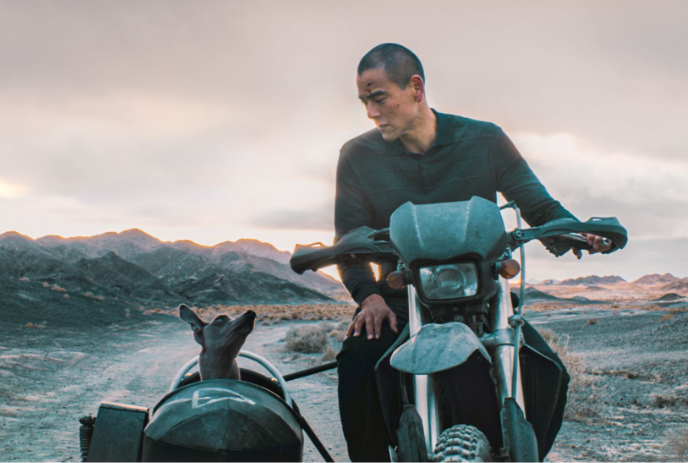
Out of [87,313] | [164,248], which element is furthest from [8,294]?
[164,248]

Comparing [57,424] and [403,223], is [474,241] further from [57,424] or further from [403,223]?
[57,424]

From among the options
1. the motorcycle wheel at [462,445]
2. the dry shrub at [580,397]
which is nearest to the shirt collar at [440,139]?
the motorcycle wheel at [462,445]

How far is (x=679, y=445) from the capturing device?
14.8 ft

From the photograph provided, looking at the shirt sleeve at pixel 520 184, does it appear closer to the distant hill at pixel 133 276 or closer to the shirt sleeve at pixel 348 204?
the shirt sleeve at pixel 348 204

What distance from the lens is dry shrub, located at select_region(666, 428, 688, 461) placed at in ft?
14.5

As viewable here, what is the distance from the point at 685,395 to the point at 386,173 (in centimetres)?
637

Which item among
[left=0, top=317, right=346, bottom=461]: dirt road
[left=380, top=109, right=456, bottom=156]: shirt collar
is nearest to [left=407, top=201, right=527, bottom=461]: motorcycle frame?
[left=380, top=109, right=456, bottom=156]: shirt collar

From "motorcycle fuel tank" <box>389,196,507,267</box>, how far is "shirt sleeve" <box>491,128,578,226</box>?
0.92m

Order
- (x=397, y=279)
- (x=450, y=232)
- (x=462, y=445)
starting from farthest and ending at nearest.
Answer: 1. (x=397, y=279)
2. (x=450, y=232)
3. (x=462, y=445)

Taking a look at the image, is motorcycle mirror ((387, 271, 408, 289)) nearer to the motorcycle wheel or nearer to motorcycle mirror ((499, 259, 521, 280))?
motorcycle mirror ((499, 259, 521, 280))

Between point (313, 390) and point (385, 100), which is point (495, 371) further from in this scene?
point (313, 390)

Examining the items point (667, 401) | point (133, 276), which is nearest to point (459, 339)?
point (667, 401)

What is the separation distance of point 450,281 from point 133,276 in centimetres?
8996

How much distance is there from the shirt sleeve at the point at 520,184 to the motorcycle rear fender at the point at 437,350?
1171 millimetres
